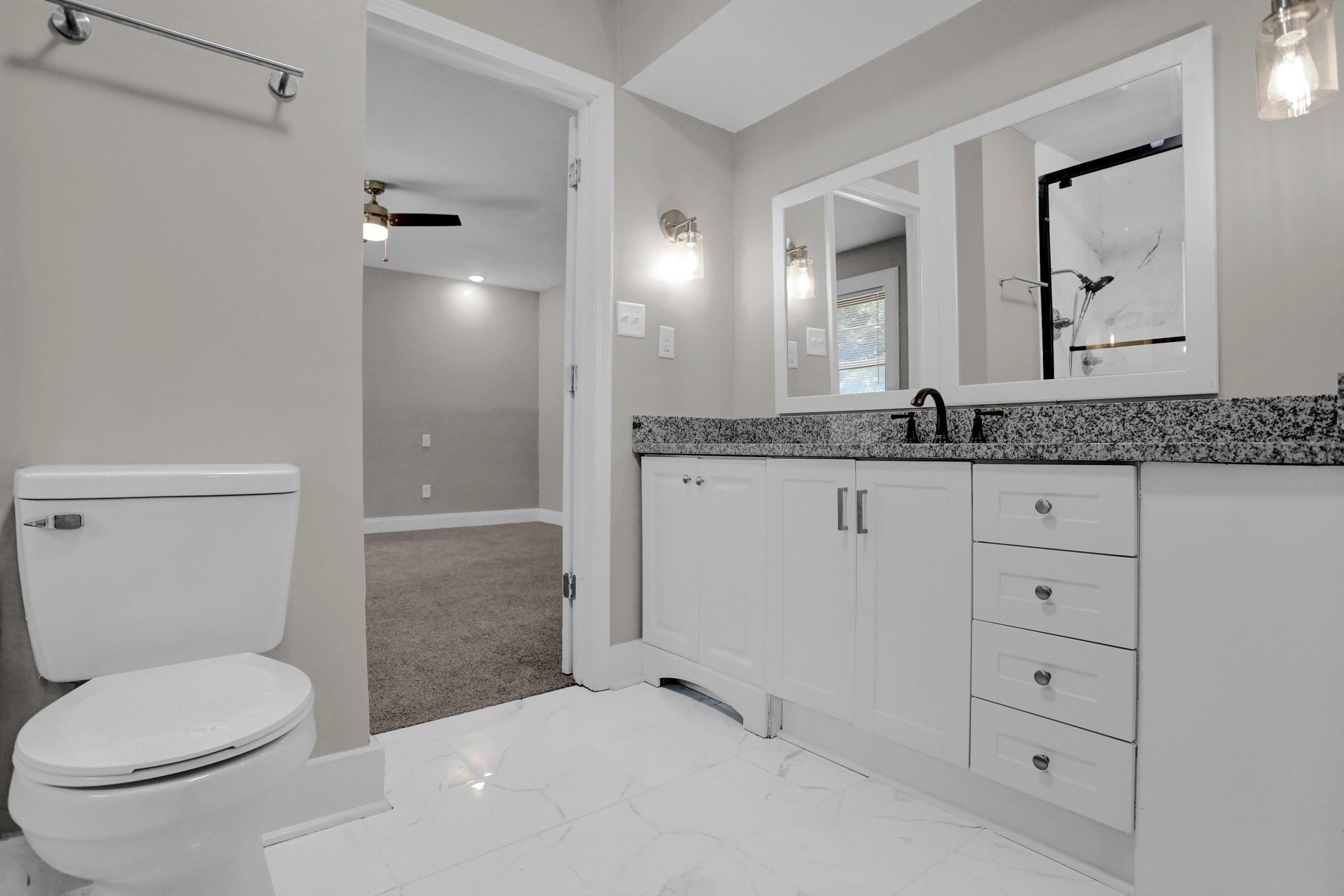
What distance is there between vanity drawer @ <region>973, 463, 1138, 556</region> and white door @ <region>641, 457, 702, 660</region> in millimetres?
926

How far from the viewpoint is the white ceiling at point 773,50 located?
6.32ft

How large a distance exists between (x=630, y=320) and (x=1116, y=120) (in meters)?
1.47

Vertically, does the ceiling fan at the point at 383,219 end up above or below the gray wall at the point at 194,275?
above

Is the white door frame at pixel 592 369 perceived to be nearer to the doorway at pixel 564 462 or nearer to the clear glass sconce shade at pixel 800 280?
the doorway at pixel 564 462

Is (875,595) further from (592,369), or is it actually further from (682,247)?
(682,247)

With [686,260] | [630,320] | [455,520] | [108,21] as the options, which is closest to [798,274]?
[686,260]

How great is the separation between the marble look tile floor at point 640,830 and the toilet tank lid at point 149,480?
29.4 inches

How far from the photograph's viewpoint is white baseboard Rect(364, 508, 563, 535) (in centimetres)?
576

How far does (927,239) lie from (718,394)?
0.94m

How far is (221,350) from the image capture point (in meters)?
1.36

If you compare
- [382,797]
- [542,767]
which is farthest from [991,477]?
[382,797]

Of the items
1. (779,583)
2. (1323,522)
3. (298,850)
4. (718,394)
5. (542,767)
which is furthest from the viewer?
(718,394)

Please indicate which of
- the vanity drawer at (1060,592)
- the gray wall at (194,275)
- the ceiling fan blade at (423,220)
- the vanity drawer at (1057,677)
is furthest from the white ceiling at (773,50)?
A: the ceiling fan blade at (423,220)

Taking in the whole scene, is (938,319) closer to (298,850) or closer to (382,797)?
(382,797)
